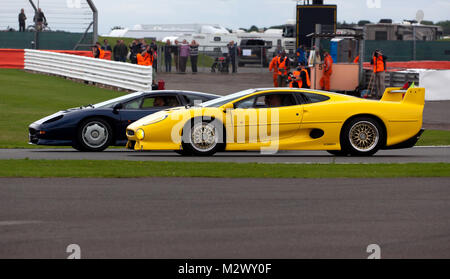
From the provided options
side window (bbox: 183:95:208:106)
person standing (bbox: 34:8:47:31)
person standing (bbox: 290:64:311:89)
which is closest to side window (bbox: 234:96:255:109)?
side window (bbox: 183:95:208:106)

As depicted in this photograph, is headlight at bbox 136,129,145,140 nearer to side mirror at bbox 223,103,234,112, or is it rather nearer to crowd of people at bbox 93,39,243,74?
side mirror at bbox 223,103,234,112

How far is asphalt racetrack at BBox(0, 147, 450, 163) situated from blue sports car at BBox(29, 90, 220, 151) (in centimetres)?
22

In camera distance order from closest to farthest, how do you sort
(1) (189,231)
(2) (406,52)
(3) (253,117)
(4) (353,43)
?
(1) (189,231), (3) (253,117), (4) (353,43), (2) (406,52)

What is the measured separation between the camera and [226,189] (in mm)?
9312

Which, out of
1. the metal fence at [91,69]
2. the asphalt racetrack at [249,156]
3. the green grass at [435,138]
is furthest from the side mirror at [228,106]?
the metal fence at [91,69]

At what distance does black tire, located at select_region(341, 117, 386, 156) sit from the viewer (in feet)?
44.1

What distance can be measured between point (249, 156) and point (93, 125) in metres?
2.75

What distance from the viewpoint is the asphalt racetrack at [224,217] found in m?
6.26

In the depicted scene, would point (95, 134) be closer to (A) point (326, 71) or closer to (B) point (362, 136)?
(B) point (362, 136)

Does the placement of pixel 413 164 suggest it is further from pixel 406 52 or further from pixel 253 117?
pixel 406 52

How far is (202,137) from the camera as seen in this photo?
523 inches

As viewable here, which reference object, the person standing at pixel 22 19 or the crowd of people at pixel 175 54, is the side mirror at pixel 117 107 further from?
the person standing at pixel 22 19
